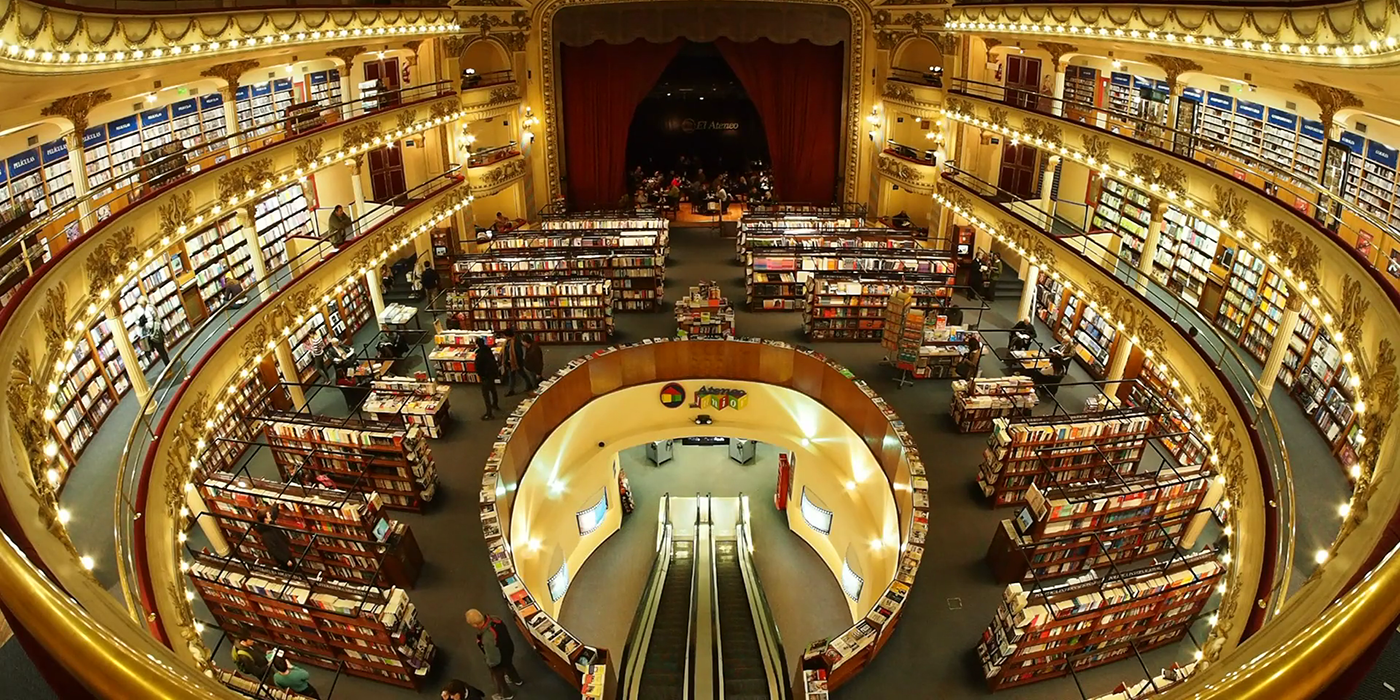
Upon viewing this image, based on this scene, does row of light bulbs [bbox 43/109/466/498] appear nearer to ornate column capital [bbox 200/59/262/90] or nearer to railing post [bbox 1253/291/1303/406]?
ornate column capital [bbox 200/59/262/90]

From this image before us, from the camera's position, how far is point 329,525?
8797 mm

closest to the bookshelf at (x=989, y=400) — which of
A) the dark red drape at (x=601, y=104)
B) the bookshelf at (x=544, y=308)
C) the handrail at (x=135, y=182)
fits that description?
the bookshelf at (x=544, y=308)

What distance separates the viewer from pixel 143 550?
6.82 meters

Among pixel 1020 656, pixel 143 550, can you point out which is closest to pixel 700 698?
pixel 1020 656

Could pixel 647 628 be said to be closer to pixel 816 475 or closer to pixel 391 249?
pixel 816 475

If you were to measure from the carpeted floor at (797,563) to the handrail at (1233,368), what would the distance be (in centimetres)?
73

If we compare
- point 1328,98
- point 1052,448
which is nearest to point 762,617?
point 1052,448

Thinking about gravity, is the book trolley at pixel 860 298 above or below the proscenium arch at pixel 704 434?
above

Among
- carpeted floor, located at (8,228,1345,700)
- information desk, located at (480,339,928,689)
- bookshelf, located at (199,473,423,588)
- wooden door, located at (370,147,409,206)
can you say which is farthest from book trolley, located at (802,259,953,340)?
wooden door, located at (370,147,409,206)

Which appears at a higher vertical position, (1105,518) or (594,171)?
(594,171)

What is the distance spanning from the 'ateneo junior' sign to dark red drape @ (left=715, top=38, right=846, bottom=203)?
9.11m

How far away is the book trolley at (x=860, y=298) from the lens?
13586 mm

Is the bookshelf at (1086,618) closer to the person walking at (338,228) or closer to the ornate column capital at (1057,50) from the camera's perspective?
the ornate column capital at (1057,50)

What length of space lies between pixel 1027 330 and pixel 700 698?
835cm
